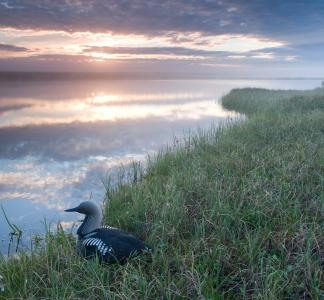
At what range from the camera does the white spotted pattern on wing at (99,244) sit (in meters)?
4.02

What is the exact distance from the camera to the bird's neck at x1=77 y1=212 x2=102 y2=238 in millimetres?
4738

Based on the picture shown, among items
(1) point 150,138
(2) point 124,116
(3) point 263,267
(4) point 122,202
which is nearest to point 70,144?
(1) point 150,138

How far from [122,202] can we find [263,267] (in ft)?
9.67

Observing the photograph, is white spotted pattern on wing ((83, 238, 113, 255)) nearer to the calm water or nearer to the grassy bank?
the grassy bank

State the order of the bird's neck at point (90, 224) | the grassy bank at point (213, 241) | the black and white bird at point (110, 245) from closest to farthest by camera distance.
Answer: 1. the grassy bank at point (213, 241)
2. the black and white bird at point (110, 245)
3. the bird's neck at point (90, 224)

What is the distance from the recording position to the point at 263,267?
3.83 meters

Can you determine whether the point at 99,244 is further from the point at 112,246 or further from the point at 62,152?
the point at 62,152

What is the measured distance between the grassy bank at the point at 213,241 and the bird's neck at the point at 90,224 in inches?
8.6

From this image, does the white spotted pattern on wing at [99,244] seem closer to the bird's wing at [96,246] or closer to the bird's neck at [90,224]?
the bird's wing at [96,246]

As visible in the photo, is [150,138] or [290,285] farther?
[150,138]

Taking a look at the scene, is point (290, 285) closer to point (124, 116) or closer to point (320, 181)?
point (320, 181)

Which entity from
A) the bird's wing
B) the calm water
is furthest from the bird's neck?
the calm water

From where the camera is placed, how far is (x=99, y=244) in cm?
410

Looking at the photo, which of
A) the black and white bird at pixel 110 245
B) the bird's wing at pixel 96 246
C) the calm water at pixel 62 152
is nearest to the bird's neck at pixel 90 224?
the black and white bird at pixel 110 245
